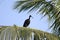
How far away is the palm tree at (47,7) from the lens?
15.7 ft

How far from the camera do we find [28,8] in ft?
15.7

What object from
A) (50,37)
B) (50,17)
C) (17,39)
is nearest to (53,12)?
(50,17)

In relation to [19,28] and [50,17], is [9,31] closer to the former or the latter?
[19,28]

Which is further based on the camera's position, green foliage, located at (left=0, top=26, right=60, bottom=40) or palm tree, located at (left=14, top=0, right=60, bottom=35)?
palm tree, located at (left=14, top=0, right=60, bottom=35)

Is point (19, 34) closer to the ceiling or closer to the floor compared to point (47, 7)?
closer to the floor

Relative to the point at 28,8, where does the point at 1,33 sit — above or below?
below

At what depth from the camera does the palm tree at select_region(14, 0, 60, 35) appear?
4773 millimetres

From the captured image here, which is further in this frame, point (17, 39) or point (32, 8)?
point (32, 8)

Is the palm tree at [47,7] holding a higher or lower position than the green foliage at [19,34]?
higher

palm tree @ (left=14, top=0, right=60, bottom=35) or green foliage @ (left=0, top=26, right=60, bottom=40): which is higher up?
palm tree @ (left=14, top=0, right=60, bottom=35)

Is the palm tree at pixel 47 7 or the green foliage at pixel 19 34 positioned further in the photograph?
the palm tree at pixel 47 7

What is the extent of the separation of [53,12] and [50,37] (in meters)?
1.19

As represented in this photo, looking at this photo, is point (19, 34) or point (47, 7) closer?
point (19, 34)

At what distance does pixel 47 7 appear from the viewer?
16.2ft
